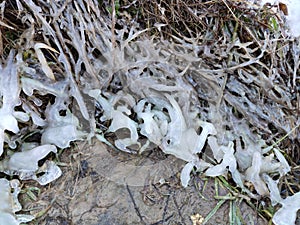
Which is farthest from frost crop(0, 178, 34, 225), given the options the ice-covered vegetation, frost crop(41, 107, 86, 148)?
frost crop(41, 107, 86, 148)

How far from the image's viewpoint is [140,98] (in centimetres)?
140

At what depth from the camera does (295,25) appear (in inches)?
64.1

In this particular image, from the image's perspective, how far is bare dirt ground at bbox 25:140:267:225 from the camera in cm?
128

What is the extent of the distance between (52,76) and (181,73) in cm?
37

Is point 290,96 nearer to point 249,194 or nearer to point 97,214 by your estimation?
point 249,194

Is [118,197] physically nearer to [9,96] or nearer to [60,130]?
[60,130]

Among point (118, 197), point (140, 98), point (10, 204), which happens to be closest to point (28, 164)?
point (10, 204)

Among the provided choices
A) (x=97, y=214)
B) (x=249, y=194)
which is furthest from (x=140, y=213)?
(x=249, y=194)

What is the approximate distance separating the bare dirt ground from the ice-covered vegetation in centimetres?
4

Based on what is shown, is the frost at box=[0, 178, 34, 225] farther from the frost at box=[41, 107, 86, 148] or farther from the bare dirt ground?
the frost at box=[41, 107, 86, 148]

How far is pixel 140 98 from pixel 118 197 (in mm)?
292

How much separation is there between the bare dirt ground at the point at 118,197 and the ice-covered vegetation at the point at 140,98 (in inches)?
1.4

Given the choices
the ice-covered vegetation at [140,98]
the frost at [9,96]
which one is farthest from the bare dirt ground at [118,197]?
the frost at [9,96]

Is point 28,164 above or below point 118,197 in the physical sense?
above
